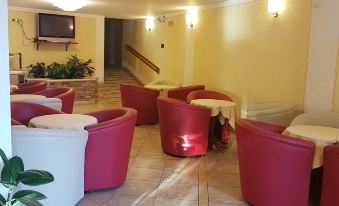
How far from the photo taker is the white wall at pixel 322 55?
3.79m

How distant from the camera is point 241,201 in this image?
10.8 ft

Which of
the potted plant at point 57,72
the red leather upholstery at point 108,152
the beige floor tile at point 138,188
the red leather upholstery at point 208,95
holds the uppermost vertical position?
the potted plant at point 57,72

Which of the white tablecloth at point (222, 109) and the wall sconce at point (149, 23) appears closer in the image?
the white tablecloth at point (222, 109)

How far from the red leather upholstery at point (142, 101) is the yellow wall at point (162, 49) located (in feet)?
6.33

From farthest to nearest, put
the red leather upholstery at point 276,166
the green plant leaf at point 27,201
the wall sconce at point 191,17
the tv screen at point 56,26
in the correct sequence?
1. the tv screen at point 56,26
2. the wall sconce at point 191,17
3. the red leather upholstery at point 276,166
4. the green plant leaf at point 27,201

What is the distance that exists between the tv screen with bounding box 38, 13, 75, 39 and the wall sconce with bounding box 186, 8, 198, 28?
3427 mm

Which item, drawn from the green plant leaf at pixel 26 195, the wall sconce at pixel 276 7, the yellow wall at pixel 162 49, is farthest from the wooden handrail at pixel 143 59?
the green plant leaf at pixel 26 195

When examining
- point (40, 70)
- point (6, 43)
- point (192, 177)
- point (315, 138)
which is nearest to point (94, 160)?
point (192, 177)

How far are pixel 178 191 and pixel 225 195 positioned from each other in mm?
471

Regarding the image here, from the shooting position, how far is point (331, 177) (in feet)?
8.66

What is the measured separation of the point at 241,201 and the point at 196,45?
4.62 meters

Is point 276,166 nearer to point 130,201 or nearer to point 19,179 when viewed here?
point 130,201

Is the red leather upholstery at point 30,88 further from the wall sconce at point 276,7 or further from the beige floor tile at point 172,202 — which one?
the wall sconce at point 276,7

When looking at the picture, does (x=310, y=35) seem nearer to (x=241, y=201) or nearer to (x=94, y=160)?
(x=241, y=201)
